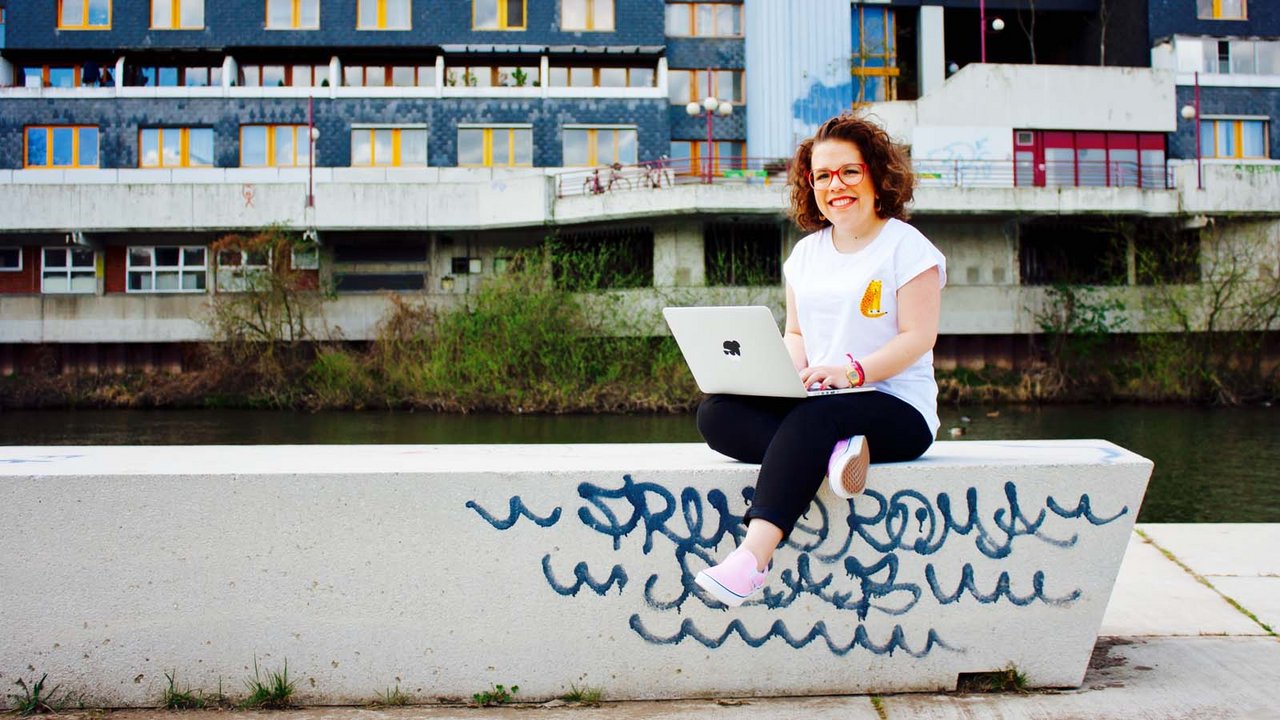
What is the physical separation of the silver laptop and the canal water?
952 cm

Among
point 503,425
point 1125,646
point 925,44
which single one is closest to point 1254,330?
point 925,44

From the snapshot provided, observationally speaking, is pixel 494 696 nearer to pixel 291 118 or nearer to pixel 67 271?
pixel 291 118

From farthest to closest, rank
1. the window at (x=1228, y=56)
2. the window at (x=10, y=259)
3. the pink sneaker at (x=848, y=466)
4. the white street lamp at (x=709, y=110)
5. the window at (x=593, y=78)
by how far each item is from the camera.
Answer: the window at (x=593, y=78) < the window at (x=1228, y=56) < the window at (x=10, y=259) < the white street lamp at (x=709, y=110) < the pink sneaker at (x=848, y=466)

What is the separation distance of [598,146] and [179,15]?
13651 mm

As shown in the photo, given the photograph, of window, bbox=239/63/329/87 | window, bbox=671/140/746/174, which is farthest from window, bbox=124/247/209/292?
window, bbox=671/140/746/174

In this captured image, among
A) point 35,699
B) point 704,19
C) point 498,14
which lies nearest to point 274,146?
point 498,14

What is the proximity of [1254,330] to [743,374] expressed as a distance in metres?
29.1

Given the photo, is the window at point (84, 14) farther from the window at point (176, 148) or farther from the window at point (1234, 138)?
the window at point (1234, 138)

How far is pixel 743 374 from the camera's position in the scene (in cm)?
334

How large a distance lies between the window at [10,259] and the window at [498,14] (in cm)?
1514

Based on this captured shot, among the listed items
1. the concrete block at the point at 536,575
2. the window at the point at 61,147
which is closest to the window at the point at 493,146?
the window at the point at 61,147

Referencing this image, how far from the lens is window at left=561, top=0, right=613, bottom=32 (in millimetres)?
34125

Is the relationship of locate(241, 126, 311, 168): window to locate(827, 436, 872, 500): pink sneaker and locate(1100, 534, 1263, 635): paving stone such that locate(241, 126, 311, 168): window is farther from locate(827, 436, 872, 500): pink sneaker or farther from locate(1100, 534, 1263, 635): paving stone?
locate(827, 436, 872, 500): pink sneaker

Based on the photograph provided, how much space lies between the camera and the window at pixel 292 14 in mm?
33812
